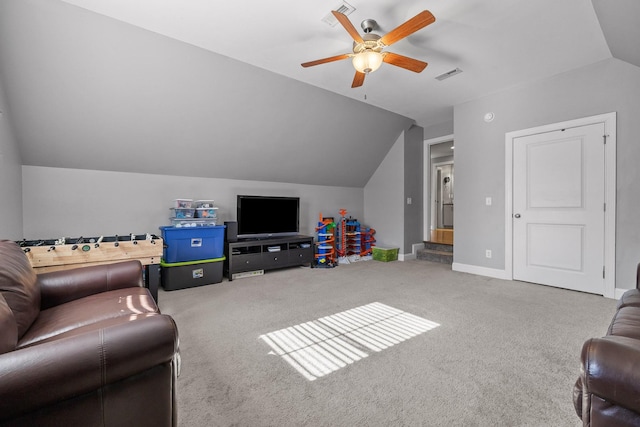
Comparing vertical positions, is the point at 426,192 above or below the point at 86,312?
above

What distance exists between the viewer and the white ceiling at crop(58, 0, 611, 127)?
2.25 metres

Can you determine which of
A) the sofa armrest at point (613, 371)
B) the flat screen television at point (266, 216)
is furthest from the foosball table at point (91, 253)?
the sofa armrest at point (613, 371)

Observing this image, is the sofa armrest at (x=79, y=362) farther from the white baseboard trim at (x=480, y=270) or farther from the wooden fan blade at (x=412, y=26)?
the white baseboard trim at (x=480, y=270)

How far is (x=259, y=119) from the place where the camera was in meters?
3.90

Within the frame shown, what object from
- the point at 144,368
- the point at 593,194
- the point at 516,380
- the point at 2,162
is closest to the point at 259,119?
the point at 2,162

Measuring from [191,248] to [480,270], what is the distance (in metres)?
4.12

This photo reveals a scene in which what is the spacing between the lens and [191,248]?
3.62 metres

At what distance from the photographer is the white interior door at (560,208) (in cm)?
320

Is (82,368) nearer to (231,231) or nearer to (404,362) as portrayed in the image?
(404,362)

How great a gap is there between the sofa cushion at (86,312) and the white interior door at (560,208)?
14.1 feet

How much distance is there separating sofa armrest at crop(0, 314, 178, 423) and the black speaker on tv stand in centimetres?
317

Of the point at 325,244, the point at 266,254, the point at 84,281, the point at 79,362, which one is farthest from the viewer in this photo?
the point at 325,244

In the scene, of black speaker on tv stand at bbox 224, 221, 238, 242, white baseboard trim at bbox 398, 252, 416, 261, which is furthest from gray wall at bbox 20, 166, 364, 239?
white baseboard trim at bbox 398, 252, 416, 261

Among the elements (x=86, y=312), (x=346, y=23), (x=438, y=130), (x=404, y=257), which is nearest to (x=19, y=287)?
(x=86, y=312)
